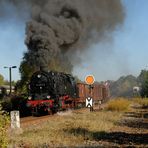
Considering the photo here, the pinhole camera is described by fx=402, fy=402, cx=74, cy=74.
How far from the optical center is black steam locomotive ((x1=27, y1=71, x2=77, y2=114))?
91.3ft

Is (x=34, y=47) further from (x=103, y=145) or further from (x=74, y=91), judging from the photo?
(x=103, y=145)

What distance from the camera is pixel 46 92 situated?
93.5ft

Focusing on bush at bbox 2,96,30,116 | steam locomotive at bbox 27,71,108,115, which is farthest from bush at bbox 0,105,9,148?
bush at bbox 2,96,30,116

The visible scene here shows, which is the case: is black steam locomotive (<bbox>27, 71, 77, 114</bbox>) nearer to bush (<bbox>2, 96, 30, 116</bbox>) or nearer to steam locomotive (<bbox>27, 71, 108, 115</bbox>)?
steam locomotive (<bbox>27, 71, 108, 115</bbox>)

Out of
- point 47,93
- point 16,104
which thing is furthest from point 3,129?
point 16,104

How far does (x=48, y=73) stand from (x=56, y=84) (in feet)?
3.26

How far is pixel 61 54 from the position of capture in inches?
1287

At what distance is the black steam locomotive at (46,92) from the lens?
91.3 ft

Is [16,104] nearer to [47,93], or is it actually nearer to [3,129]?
[47,93]

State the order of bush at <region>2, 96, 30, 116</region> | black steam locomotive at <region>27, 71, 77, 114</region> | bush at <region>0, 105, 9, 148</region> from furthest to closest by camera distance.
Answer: bush at <region>2, 96, 30, 116</region>
black steam locomotive at <region>27, 71, 77, 114</region>
bush at <region>0, 105, 9, 148</region>

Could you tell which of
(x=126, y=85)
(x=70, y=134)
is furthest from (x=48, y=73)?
(x=126, y=85)

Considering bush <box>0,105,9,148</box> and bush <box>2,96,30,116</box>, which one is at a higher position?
bush <box>2,96,30,116</box>

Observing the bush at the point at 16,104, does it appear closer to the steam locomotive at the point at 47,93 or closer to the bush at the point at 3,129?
the steam locomotive at the point at 47,93

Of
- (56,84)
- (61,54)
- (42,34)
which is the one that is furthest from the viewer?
(61,54)
